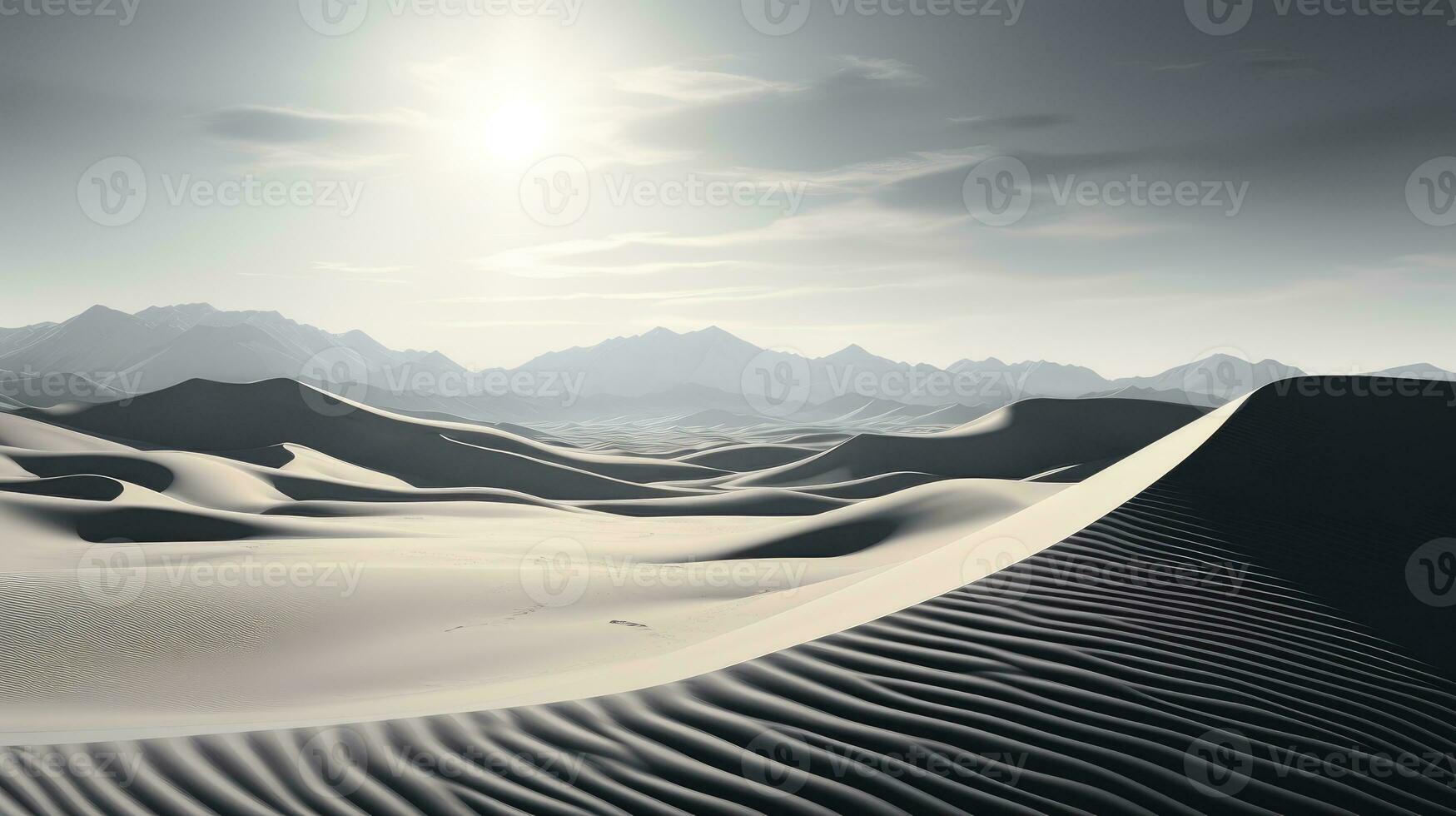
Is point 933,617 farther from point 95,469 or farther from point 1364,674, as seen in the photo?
point 95,469

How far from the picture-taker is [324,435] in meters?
Result: 48.3

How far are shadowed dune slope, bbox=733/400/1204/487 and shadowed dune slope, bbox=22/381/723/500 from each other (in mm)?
11583

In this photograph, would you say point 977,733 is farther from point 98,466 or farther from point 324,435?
point 324,435

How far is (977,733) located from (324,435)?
1992 inches

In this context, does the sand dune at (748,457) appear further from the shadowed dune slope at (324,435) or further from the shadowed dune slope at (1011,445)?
the shadowed dune slope at (324,435)

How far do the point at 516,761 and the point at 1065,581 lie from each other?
4.00 m

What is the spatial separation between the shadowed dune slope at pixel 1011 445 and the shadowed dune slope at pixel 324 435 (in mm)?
11583

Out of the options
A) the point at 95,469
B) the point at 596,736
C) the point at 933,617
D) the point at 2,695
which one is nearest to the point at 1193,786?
the point at 933,617

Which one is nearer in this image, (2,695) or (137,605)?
(2,695)

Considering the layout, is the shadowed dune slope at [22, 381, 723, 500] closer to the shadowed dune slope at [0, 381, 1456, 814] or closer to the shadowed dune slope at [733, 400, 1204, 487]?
the shadowed dune slope at [733, 400, 1204, 487]

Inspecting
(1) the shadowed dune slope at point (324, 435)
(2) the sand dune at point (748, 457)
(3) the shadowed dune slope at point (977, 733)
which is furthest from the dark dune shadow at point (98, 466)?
(2) the sand dune at point (748, 457)

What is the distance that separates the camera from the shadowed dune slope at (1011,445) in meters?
49.0

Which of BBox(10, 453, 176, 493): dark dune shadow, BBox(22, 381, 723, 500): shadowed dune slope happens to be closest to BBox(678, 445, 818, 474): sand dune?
BBox(22, 381, 723, 500): shadowed dune slope

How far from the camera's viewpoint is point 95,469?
30.3m
